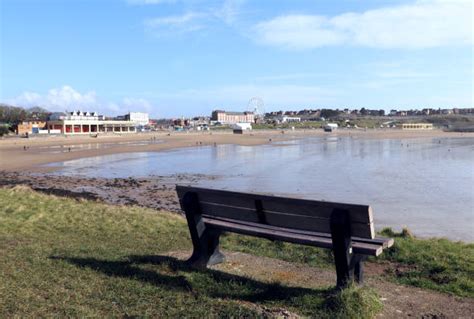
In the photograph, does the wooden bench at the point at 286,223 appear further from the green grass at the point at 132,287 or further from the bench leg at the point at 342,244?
the green grass at the point at 132,287

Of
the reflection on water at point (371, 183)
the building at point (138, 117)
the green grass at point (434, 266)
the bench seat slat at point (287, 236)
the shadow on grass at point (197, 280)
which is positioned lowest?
the reflection on water at point (371, 183)

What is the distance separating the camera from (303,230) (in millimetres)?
5020

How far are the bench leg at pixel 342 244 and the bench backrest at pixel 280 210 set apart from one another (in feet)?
0.18

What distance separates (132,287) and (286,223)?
1627 mm

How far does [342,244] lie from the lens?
458cm

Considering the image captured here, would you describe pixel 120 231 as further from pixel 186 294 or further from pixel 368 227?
pixel 368 227

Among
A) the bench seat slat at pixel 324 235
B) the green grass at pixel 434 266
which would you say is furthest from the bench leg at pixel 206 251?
the green grass at pixel 434 266

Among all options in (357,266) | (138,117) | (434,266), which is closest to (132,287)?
(357,266)

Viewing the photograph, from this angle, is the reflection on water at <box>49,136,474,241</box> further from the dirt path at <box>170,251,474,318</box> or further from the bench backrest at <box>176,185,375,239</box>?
the bench backrest at <box>176,185,375,239</box>

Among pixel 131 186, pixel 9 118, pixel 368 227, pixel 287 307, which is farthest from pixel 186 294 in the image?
pixel 9 118

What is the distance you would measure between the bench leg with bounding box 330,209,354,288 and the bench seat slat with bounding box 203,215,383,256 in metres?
0.14

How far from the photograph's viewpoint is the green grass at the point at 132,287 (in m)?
4.00

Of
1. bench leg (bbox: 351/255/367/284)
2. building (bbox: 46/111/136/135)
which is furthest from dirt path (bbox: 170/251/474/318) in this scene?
building (bbox: 46/111/136/135)

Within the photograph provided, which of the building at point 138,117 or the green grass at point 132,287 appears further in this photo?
the building at point 138,117
